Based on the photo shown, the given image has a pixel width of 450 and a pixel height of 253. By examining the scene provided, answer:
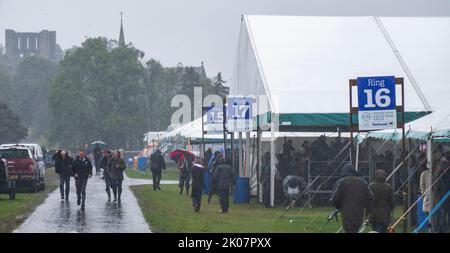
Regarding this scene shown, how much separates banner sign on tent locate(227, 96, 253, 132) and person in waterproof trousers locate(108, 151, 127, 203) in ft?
11.7

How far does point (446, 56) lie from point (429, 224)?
42.1 feet

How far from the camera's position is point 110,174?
31.1 meters

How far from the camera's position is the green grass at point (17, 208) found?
22.3 metres

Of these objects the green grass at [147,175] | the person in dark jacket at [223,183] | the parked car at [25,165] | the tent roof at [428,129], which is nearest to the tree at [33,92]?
the green grass at [147,175]

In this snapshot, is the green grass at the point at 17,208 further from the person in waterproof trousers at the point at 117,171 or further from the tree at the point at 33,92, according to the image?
the tree at the point at 33,92

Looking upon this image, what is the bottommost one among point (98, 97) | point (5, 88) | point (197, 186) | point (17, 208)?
point (17, 208)

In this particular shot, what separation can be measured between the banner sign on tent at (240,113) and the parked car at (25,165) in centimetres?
908

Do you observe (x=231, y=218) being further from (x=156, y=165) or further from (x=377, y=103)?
(x=156, y=165)

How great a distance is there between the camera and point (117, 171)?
30734 millimetres

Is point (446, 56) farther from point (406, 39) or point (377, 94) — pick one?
point (377, 94)

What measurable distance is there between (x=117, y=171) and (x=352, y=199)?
15173mm

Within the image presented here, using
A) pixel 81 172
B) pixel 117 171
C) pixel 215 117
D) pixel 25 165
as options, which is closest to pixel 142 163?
pixel 25 165
